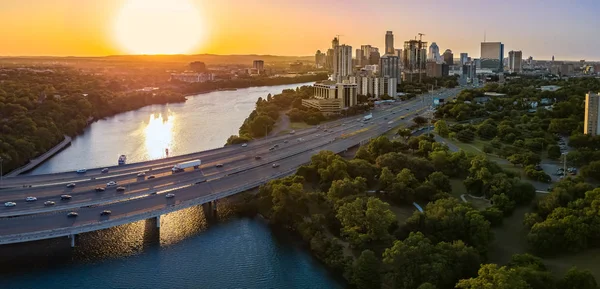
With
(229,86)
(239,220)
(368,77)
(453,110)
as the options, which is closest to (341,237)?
(239,220)

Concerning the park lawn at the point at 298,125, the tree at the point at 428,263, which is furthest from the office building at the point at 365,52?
the tree at the point at 428,263

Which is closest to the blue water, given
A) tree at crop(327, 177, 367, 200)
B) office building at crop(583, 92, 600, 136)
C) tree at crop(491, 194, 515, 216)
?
tree at crop(327, 177, 367, 200)

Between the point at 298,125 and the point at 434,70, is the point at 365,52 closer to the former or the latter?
the point at 434,70

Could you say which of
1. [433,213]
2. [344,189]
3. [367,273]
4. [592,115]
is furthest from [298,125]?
[367,273]

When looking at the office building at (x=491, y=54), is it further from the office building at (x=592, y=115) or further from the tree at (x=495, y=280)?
the tree at (x=495, y=280)

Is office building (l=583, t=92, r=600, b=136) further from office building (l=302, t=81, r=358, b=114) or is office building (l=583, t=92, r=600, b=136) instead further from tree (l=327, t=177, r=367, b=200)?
office building (l=302, t=81, r=358, b=114)

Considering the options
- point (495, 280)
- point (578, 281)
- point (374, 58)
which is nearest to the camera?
point (495, 280)
